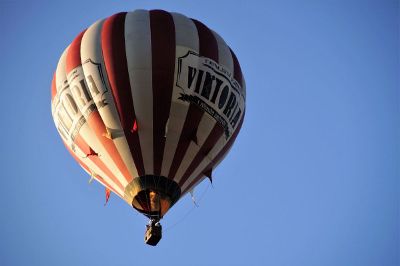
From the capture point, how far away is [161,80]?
15.7 m

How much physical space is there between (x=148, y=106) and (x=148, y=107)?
0.07ft

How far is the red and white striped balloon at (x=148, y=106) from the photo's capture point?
1550cm

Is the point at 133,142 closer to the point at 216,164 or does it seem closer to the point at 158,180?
the point at 158,180

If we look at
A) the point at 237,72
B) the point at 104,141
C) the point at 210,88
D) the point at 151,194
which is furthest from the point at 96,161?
the point at 237,72

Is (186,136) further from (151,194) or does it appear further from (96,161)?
(96,161)

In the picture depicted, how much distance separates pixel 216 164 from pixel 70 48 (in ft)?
13.2

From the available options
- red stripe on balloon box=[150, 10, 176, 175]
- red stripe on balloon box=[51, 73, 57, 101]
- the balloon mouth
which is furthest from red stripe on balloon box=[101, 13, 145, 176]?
red stripe on balloon box=[51, 73, 57, 101]

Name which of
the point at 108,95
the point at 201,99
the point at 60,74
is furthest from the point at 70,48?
the point at 201,99

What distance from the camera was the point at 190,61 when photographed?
16.0 m

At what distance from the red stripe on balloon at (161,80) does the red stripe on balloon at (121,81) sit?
0.39 meters

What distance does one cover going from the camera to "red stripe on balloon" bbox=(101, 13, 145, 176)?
1548 cm

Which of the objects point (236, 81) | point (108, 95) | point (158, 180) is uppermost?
point (236, 81)

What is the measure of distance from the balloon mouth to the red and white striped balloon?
2 cm

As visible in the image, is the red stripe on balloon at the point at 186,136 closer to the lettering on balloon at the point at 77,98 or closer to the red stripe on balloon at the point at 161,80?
the red stripe on balloon at the point at 161,80
